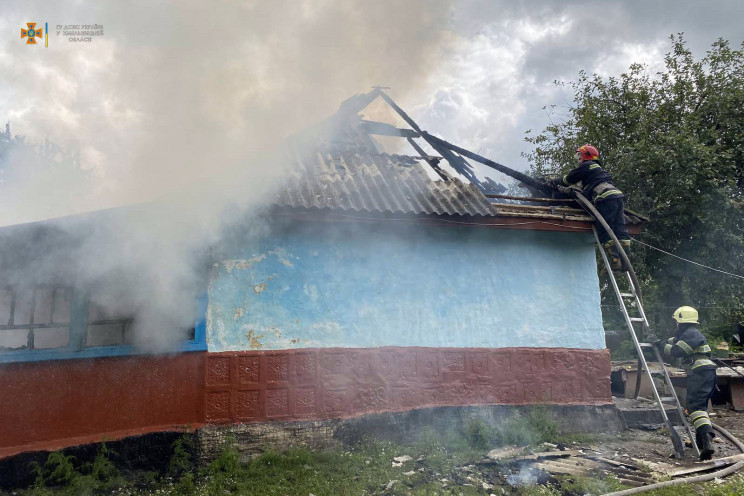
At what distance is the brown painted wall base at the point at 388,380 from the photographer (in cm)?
563

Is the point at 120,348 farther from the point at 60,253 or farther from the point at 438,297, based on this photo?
the point at 438,297

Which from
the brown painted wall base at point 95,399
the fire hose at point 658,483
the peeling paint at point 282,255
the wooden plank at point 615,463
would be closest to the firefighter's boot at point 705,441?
the fire hose at point 658,483

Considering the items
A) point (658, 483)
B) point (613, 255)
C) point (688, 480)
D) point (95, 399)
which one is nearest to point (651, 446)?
point (688, 480)

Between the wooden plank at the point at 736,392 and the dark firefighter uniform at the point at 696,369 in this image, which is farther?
the wooden plank at the point at 736,392

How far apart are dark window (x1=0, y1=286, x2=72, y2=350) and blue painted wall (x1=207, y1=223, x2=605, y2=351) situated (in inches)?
65.2

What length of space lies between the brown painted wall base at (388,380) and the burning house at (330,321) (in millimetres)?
18

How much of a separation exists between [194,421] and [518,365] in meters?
4.55

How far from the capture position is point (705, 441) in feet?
19.4

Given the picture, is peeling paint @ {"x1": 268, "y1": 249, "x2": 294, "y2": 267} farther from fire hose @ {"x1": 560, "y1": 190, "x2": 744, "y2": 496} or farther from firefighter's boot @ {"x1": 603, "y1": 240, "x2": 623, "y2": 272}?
firefighter's boot @ {"x1": 603, "y1": 240, "x2": 623, "y2": 272}

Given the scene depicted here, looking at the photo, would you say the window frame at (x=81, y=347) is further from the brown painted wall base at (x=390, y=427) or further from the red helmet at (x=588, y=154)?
the red helmet at (x=588, y=154)

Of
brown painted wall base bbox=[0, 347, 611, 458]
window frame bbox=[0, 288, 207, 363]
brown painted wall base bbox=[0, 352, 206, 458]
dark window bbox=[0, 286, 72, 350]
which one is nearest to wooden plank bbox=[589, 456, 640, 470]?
brown painted wall base bbox=[0, 347, 611, 458]

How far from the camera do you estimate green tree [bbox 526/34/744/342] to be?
41.0ft

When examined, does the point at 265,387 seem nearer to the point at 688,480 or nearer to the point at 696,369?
the point at 688,480

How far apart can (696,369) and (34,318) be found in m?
8.51
